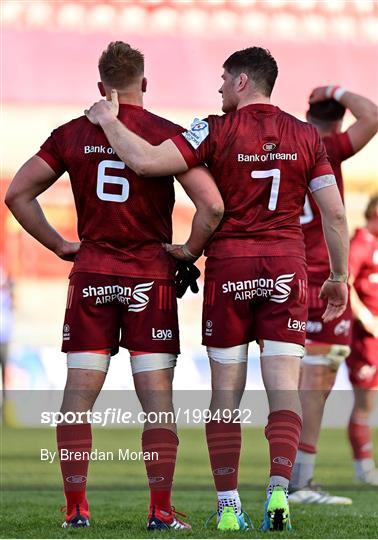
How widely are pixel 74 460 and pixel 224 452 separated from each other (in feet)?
2.00

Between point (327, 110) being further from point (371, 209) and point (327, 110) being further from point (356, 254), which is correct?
point (371, 209)

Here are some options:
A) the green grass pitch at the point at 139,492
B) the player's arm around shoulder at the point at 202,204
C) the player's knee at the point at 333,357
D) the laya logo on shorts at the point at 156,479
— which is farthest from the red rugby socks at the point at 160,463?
the player's knee at the point at 333,357

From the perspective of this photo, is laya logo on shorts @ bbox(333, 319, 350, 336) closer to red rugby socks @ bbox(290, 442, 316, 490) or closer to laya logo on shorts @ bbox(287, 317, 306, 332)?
red rugby socks @ bbox(290, 442, 316, 490)

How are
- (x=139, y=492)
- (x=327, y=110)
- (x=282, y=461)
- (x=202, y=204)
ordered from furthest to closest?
1. (x=139, y=492)
2. (x=327, y=110)
3. (x=202, y=204)
4. (x=282, y=461)

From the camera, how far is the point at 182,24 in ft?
47.0

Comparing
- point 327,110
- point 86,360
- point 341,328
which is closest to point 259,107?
point 86,360

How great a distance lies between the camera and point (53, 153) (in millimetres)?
5262

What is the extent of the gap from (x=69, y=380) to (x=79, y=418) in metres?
0.16

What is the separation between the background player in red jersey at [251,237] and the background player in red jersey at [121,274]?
4.3 inches

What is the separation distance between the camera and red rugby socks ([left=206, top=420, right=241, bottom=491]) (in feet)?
16.5

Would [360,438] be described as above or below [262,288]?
below

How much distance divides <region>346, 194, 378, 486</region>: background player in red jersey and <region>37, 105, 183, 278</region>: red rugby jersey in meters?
3.27

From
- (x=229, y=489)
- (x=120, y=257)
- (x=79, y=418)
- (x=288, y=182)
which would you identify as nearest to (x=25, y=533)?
(x=79, y=418)

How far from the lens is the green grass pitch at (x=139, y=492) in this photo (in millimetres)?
5117
